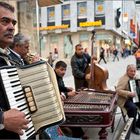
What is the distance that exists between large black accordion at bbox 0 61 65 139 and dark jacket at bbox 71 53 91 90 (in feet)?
14.3

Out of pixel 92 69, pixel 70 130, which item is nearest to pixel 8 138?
pixel 70 130

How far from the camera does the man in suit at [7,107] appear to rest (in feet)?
6.70

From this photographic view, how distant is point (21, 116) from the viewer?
2.08 meters

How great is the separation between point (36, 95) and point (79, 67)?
4.63 m

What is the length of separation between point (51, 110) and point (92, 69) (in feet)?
14.5

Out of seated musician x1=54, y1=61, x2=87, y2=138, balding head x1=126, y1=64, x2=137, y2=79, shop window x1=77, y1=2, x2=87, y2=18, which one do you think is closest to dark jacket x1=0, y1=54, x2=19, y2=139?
seated musician x1=54, y1=61, x2=87, y2=138

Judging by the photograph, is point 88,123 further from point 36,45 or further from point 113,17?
point 113,17

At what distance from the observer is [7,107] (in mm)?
2107

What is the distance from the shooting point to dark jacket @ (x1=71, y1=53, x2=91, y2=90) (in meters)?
6.86

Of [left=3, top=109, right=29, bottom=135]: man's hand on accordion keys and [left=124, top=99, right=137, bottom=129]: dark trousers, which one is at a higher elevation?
[left=3, top=109, right=29, bottom=135]: man's hand on accordion keys

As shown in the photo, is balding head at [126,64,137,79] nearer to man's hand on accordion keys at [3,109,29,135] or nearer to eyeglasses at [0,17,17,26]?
eyeglasses at [0,17,17,26]

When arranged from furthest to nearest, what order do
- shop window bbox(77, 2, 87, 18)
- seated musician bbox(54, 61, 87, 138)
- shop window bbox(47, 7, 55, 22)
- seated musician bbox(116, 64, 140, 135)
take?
shop window bbox(47, 7, 55, 22)
shop window bbox(77, 2, 87, 18)
seated musician bbox(116, 64, 140, 135)
seated musician bbox(54, 61, 87, 138)

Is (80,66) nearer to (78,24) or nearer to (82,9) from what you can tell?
(82,9)

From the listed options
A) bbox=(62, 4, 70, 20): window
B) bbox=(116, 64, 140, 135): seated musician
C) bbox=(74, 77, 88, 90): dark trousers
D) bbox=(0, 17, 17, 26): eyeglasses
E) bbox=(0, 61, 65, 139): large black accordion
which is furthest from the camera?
bbox=(62, 4, 70, 20): window
